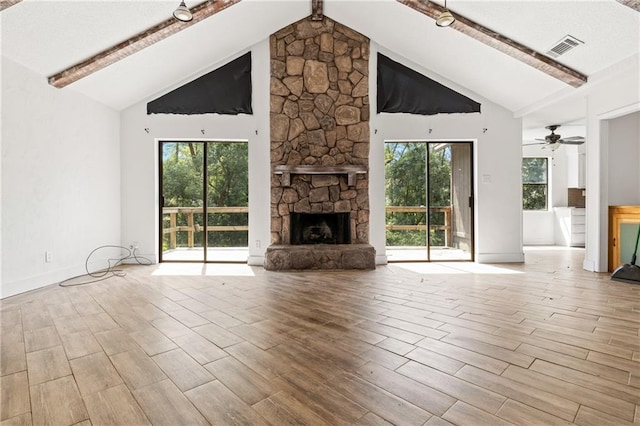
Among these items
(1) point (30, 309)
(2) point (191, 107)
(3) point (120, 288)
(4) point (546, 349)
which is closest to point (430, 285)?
(4) point (546, 349)

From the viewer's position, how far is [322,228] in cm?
537

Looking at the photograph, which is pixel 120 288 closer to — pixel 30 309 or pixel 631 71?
pixel 30 309

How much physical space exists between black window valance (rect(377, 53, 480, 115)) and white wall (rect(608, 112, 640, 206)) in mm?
2041

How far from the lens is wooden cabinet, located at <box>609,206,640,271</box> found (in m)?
4.24

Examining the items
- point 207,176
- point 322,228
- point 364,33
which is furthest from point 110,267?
point 364,33

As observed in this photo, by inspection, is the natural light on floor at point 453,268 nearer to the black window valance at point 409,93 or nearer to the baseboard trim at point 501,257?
→ the baseboard trim at point 501,257

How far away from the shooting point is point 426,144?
5.61m

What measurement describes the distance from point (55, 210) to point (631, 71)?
7.17 m

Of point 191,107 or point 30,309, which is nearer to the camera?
point 30,309

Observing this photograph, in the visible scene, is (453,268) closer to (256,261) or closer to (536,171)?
(256,261)

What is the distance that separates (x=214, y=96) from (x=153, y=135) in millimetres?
1200

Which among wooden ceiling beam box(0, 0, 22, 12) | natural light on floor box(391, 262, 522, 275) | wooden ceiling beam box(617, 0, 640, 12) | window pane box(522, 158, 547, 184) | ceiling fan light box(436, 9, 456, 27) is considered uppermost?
ceiling fan light box(436, 9, 456, 27)

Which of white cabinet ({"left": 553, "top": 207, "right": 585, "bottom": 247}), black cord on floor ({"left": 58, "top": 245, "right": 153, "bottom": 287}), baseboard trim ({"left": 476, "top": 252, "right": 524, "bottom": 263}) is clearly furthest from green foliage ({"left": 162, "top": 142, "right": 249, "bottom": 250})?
white cabinet ({"left": 553, "top": 207, "right": 585, "bottom": 247})

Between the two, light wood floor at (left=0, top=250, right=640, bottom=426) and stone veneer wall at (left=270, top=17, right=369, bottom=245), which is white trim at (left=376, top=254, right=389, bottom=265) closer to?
stone veneer wall at (left=270, top=17, right=369, bottom=245)
